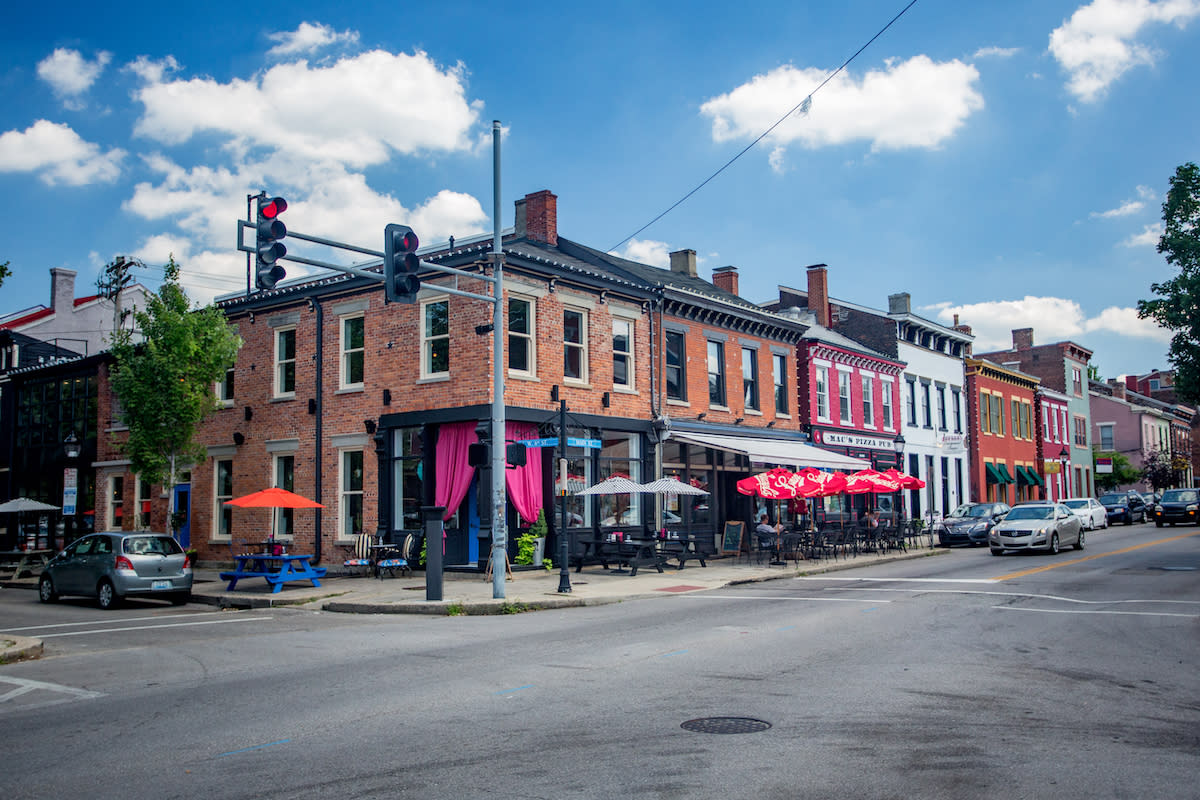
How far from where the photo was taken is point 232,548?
27.0 m

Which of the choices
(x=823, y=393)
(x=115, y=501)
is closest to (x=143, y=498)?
(x=115, y=501)

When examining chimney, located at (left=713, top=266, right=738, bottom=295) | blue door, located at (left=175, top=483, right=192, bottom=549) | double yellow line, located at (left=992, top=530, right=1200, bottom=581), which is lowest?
double yellow line, located at (left=992, top=530, right=1200, bottom=581)

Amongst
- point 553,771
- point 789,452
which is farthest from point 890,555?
point 553,771

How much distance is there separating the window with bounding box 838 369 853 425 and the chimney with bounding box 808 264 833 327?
4493mm

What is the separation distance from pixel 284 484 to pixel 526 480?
8078 mm

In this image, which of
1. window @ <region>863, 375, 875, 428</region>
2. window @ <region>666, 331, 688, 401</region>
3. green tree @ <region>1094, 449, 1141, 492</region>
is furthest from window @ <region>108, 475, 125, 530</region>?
green tree @ <region>1094, 449, 1141, 492</region>

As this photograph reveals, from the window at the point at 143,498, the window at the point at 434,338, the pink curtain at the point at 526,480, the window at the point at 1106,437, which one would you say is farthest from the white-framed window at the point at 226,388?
the window at the point at 1106,437

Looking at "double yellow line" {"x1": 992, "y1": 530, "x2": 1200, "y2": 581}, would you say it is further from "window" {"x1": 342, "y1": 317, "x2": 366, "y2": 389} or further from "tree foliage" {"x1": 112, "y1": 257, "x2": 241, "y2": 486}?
"tree foliage" {"x1": 112, "y1": 257, "x2": 241, "y2": 486}

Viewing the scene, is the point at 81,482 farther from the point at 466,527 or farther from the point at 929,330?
the point at 929,330

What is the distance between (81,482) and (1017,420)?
46.5 meters

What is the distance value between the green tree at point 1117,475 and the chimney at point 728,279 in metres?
46.8

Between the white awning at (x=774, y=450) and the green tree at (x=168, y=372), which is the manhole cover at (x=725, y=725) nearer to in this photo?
the white awning at (x=774, y=450)

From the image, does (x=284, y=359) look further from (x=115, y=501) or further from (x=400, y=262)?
(x=400, y=262)

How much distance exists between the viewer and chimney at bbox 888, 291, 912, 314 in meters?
42.9
